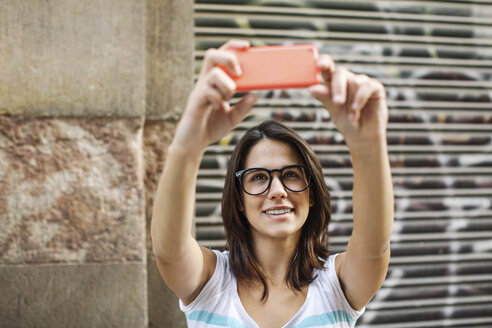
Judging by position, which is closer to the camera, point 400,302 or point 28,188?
point 28,188

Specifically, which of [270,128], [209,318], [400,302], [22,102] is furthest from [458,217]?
[22,102]

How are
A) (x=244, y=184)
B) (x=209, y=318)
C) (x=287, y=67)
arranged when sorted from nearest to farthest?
1. (x=287, y=67)
2. (x=209, y=318)
3. (x=244, y=184)

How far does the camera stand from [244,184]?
197 cm

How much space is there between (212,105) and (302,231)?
1.01 m

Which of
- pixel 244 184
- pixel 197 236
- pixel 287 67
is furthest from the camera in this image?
pixel 197 236

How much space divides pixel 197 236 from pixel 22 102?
5.13ft

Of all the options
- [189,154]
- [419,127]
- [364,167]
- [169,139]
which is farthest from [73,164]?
[419,127]

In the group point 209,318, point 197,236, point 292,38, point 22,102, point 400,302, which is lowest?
point 400,302

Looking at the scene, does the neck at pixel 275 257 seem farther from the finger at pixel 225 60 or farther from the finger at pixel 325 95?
the finger at pixel 225 60

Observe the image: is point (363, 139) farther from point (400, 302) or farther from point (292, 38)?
point (400, 302)

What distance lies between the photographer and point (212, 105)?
1.35 m

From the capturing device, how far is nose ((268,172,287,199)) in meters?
1.83

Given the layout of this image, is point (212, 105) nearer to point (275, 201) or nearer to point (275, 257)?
point (275, 201)

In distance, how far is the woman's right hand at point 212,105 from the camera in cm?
127
